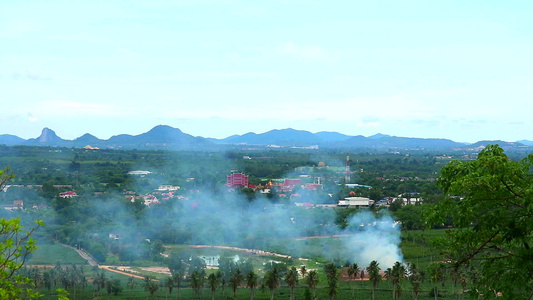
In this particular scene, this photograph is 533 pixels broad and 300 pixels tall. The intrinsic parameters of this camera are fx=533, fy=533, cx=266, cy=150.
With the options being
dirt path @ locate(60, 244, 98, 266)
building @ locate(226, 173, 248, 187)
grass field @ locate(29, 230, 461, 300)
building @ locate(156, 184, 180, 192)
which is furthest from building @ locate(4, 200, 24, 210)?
building @ locate(226, 173, 248, 187)

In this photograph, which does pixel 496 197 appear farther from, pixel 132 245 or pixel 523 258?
pixel 132 245

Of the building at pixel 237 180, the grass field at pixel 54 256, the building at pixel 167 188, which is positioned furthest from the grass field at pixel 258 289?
the building at pixel 237 180

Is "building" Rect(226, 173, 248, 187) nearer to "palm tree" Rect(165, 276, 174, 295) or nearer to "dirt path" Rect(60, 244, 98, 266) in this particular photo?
"dirt path" Rect(60, 244, 98, 266)

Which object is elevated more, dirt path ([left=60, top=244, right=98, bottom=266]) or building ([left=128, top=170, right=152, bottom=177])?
building ([left=128, top=170, right=152, bottom=177])

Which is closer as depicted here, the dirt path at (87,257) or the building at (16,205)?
the dirt path at (87,257)

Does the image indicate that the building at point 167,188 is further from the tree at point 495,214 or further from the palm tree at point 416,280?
the tree at point 495,214

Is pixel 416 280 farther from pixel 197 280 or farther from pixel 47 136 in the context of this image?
pixel 47 136

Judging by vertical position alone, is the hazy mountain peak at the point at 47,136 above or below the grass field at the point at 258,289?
above

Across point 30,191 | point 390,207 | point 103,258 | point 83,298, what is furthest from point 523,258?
point 30,191

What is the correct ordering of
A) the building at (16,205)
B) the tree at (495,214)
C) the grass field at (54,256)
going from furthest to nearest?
the building at (16,205), the grass field at (54,256), the tree at (495,214)
